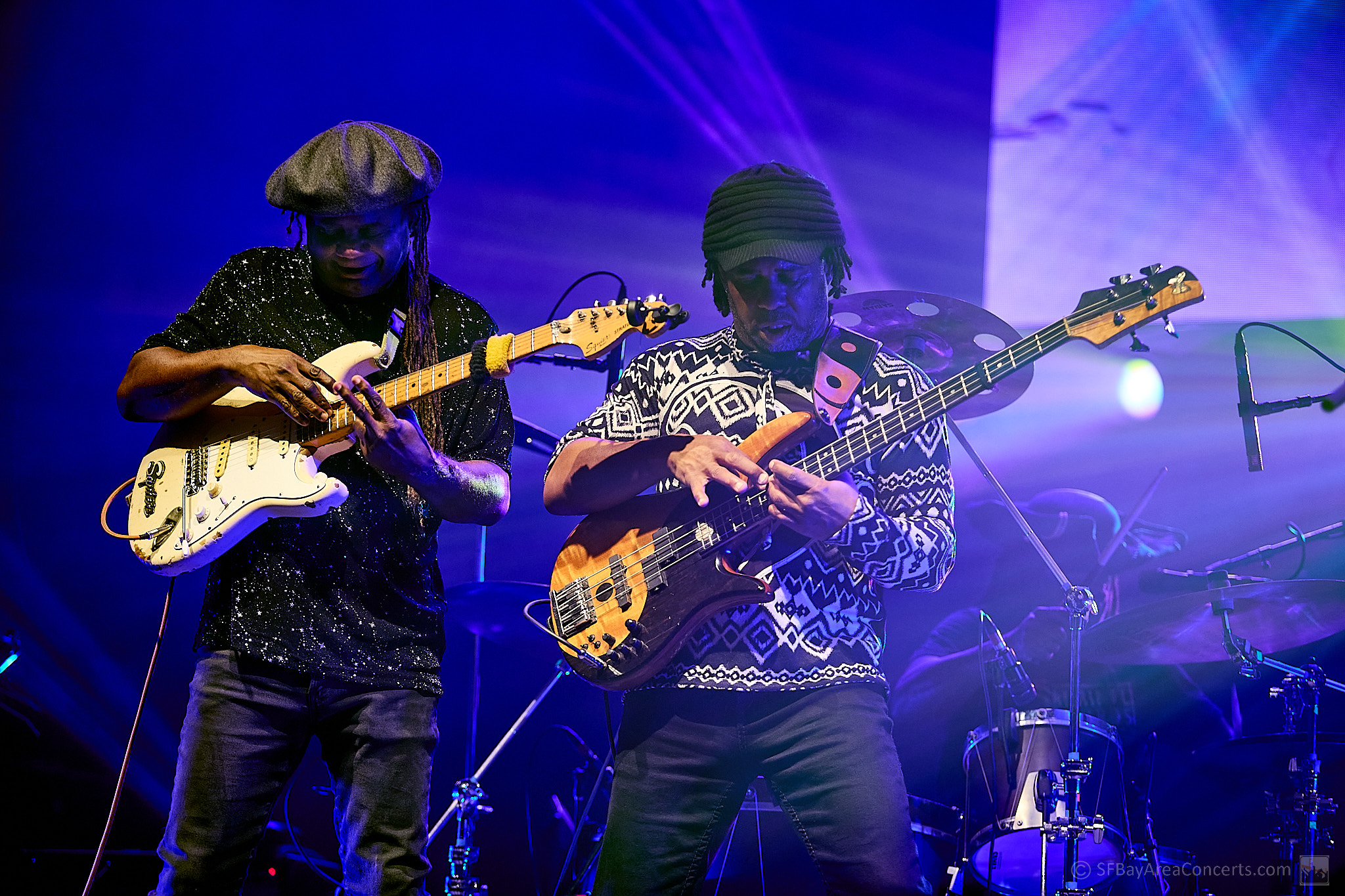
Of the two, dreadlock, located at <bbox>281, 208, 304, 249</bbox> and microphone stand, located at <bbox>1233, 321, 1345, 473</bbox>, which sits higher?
dreadlock, located at <bbox>281, 208, 304, 249</bbox>

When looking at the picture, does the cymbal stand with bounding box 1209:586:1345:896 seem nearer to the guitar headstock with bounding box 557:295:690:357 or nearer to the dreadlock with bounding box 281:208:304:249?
the guitar headstock with bounding box 557:295:690:357

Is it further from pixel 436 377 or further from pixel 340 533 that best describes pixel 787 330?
pixel 340 533

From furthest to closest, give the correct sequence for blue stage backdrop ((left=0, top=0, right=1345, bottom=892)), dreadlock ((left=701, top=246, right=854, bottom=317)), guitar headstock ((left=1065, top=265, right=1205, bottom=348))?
blue stage backdrop ((left=0, top=0, right=1345, bottom=892)), dreadlock ((left=701, top=246, right=854, bottom=317)), guitar headstock ((left=1065, top=265, right=1205, bottom=348))

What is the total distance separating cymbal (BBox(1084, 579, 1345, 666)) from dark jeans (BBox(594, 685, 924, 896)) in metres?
2.03

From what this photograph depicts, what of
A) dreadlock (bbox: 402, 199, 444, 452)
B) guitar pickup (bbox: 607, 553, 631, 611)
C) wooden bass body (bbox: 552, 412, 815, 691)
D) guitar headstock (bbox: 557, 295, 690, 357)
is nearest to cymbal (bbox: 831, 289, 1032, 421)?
guitar headstock (bbox: 557, 295, 690, 357)

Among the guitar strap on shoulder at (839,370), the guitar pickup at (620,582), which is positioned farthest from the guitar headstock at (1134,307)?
the guitar pickup at (620,582)

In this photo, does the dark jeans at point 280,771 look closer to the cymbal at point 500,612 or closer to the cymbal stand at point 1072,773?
the cymbal at point 500,612

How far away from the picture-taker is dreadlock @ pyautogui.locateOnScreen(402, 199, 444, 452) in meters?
2.50

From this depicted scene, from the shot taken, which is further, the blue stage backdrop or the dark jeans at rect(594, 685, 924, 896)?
the blue stage backdrop

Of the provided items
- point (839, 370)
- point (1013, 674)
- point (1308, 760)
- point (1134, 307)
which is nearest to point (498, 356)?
point (839, 370)

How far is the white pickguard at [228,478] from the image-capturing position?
225 centimetres

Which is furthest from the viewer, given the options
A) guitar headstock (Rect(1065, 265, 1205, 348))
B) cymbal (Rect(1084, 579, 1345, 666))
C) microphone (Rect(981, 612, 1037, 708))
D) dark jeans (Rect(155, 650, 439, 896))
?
microphone (Rect(981, 612, 1037, 708))

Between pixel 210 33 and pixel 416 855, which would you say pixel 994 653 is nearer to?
pixel 416 855

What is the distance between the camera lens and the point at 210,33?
4.78m
